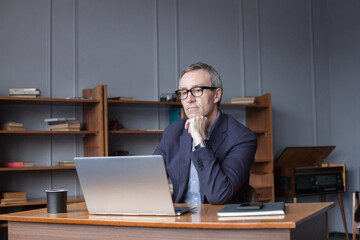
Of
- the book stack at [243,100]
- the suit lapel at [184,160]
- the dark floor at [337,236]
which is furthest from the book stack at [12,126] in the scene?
the dark floor at [337,236]

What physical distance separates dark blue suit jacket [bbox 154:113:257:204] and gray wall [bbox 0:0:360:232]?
2.51 m

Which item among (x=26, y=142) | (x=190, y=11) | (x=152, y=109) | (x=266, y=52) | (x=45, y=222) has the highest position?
(x=190, y=11)

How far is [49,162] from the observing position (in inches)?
193

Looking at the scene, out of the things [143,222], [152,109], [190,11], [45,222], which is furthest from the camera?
[190,11]

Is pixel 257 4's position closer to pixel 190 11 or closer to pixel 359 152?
pixel 190 11

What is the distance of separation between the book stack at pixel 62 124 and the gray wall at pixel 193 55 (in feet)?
0.81

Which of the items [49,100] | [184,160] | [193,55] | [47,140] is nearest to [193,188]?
[184,160]

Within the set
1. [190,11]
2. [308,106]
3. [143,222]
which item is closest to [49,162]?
[190,11]

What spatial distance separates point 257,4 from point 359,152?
8.32 ft

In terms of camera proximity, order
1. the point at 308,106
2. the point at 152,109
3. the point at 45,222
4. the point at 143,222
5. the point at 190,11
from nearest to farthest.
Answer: the point at 143,222
the point at 45,222
the point at 152,109
the point at 190,11
the point at 308,106

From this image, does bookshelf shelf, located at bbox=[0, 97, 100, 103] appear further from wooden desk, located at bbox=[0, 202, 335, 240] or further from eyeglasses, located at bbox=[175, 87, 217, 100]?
wooden desk, located at bbox=[0, 202, 335, 240]

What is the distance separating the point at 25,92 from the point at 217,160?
257cm

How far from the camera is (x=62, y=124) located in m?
4.66

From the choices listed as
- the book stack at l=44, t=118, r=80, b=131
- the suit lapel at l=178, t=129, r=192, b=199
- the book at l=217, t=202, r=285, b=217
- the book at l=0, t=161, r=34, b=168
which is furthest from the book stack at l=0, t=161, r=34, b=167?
the book at l=217, t=202, r=285, b=217
